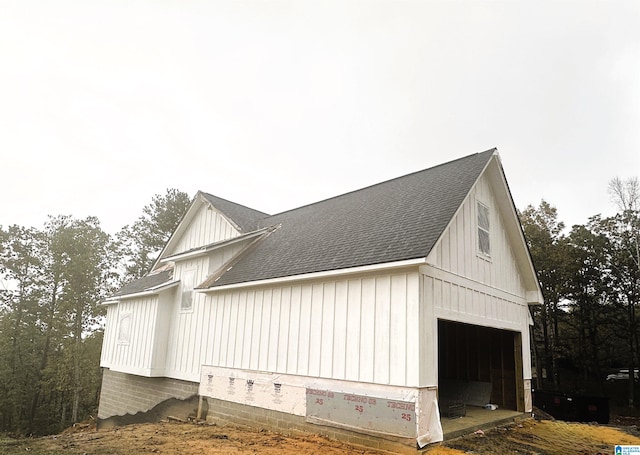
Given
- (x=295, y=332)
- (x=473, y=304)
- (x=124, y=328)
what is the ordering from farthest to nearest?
(x=124, y=328)
(x=473, y=304)
(x=295, y=332)

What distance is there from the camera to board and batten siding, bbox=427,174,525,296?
330 inches

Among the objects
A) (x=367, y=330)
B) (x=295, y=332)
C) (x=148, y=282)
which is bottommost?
(x=295, y=332)

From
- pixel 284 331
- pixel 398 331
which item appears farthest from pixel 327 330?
pixel 398 331

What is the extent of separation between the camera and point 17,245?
29.0 m

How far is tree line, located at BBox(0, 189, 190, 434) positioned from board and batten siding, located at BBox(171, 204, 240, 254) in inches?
670

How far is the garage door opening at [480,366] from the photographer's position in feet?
37.4

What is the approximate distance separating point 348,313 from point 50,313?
2914cm

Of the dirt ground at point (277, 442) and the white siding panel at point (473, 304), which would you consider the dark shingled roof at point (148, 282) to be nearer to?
the dirt ground at point (277, 442)

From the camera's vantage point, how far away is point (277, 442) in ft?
25.8

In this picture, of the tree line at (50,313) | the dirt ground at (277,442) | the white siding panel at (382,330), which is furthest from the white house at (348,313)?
the tree line at (50,313)

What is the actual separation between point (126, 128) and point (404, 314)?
971 inches

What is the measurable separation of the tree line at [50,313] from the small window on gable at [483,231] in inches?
1061

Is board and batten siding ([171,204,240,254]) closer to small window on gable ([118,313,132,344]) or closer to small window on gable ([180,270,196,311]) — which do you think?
small window on gable ([180,270,196,311])

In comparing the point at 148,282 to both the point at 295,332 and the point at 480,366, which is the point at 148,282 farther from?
the point at 480,366
